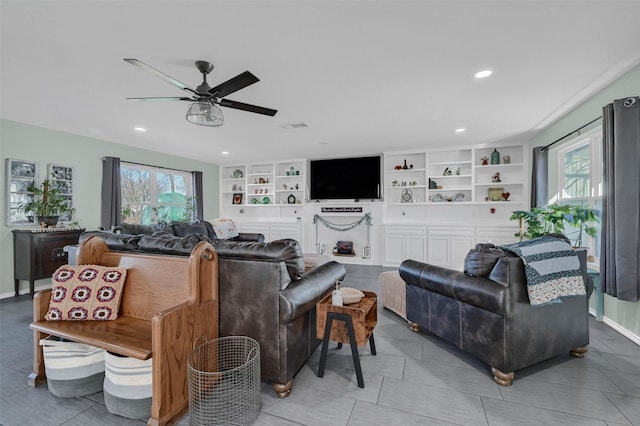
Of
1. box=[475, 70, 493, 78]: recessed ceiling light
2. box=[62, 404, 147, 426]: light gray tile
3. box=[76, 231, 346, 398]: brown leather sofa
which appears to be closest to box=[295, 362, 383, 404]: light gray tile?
box=[76, 231, 346, 398]: brown leather sofa

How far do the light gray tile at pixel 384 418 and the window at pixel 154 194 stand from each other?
5.62 meters

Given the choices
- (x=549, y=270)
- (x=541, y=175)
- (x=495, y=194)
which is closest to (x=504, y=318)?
(x=549, y=270)

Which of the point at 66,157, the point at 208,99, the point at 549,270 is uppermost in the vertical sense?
the point at 208,99

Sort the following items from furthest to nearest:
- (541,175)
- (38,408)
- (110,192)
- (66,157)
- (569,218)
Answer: (110,192) → (66,157) → (541,175) → (569,218) → (38,408)

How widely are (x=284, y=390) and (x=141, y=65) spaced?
234cm

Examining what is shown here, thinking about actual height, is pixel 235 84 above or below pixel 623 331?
above

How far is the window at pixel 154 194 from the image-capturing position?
566cm

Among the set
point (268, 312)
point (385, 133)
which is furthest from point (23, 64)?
point (385, 133)

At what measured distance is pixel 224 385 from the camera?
73.4 inches

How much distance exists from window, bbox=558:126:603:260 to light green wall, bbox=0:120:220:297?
6995mm

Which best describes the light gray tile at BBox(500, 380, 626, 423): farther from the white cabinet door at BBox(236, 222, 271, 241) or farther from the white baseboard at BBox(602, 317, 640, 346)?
the white cabinet door at BBox(236, 222, 271, 241)

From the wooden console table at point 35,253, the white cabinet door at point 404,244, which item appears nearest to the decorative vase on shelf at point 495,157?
the white cabinet door at point 404,244

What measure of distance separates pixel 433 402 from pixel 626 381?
54.8 inches

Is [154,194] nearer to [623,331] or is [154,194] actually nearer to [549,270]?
[549,270]
